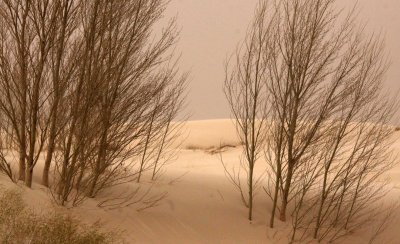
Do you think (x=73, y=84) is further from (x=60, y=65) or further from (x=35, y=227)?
(x=35, y=227)

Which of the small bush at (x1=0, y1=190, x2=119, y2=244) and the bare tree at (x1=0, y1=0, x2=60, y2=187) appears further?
the bare tree at (x1=0, y1=0, x2=60, y2=187)

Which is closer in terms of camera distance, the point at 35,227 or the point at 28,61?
the point at 35,227

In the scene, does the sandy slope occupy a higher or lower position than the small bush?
lower

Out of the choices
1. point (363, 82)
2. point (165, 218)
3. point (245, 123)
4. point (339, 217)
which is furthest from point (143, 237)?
point (363, 82)

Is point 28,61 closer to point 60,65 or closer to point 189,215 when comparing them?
point 60,65

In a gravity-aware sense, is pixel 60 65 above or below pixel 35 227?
above

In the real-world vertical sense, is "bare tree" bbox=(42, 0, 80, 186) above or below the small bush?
above

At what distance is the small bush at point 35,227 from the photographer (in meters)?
4.74

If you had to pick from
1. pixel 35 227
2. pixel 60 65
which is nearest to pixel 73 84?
pixel 60 65

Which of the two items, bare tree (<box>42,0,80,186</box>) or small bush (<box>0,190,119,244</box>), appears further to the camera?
bare tree (<box>42,0,80,186</box>)

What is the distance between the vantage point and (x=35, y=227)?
16.1 ft

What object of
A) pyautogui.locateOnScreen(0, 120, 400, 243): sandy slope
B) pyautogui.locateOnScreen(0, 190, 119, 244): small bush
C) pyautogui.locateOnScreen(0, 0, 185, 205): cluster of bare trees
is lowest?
pyautogui.locateOnScreen(0, 120, 400, 243): sandy slope

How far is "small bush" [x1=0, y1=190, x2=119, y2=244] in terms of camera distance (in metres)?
4.74

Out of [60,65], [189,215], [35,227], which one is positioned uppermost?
[60,65]
